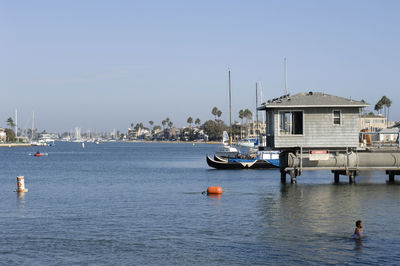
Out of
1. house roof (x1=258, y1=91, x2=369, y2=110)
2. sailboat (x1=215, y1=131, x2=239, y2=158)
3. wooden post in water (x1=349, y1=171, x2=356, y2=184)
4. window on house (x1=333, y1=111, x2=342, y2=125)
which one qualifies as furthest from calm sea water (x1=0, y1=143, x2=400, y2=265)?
sailboat (x1=215, y1=131, x2=239, y2=158)

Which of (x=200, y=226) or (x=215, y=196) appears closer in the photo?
(x=200, y=226)

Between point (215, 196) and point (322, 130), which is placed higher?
point (322, 130)

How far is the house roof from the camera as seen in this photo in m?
53.9

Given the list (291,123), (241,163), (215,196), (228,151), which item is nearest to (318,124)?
(291,123)

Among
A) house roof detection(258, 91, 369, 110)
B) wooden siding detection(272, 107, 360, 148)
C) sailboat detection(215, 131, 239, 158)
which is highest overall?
house roof detection(258, 91, 369, 110)

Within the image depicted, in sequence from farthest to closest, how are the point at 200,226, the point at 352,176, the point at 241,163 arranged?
the point at 241,163 → the point at 352,176 → the point at 200,226

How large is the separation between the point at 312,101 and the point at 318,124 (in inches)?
89.1

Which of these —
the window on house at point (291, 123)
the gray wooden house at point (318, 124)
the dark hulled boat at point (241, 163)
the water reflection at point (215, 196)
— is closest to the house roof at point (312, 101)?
the gray wooden house at point (318, 124)

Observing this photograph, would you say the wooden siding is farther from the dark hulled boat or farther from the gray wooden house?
the dark hulled boat

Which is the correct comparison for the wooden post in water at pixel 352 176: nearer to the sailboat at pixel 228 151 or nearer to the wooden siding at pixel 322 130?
the wooden siding at pixel 322 130

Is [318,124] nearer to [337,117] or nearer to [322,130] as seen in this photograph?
[322,130]

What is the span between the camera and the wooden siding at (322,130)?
54.3 metres

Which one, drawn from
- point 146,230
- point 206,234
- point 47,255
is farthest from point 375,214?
point 47,255

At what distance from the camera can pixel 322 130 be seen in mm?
54375
